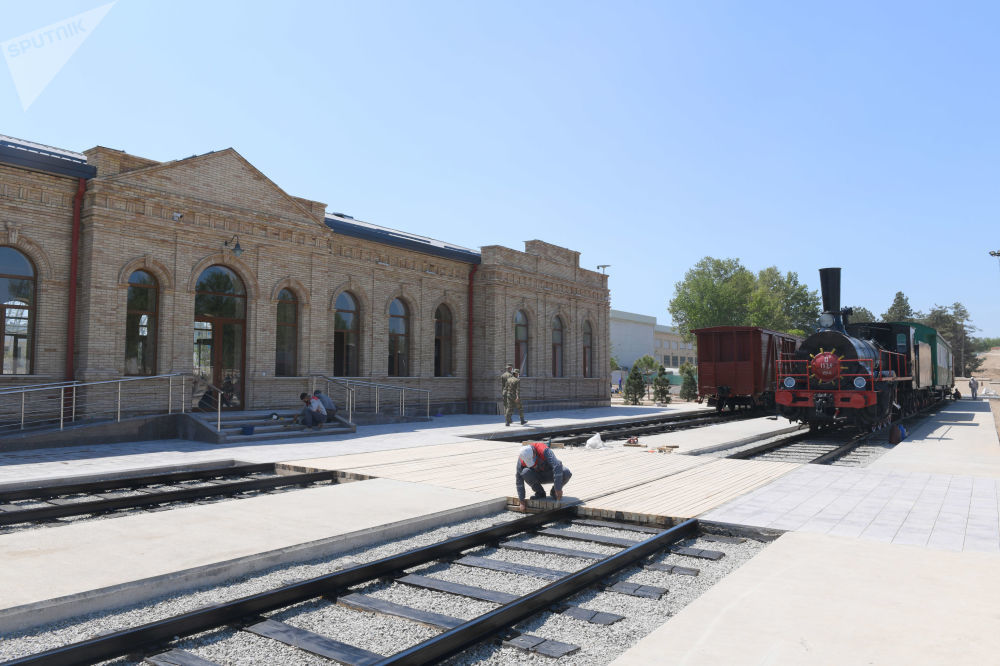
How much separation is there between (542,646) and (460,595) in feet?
3.47

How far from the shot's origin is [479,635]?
13.0ft

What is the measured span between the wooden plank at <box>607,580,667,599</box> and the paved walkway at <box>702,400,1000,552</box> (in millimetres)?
2125

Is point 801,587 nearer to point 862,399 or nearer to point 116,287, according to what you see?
point 862,399

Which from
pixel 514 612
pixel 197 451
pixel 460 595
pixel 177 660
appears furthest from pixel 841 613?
pixel 197 451

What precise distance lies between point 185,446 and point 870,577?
12.8 meters

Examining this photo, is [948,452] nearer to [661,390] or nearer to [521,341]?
[521,341]

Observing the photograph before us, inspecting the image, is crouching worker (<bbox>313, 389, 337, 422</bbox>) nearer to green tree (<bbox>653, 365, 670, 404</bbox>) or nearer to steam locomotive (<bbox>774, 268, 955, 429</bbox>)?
steam locomotive (<bbox>774, 268, 955, 429</bbox>)

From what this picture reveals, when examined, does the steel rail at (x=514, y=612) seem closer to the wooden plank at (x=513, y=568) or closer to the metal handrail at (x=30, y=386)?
the wooden plank at (x=513, y=568)

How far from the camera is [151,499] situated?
321 inches

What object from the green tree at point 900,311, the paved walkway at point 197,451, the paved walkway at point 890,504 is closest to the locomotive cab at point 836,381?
the paved walkway at point 890,504

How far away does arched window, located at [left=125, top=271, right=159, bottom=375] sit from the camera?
50.9 feet

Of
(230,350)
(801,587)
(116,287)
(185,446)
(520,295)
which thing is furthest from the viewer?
(520,295)

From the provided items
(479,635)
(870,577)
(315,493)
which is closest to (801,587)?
(870,577)

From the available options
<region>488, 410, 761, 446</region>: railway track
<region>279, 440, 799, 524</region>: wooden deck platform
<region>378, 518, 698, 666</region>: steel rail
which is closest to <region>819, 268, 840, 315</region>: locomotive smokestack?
<region>488, 410, 761, 446</region>: railway track
